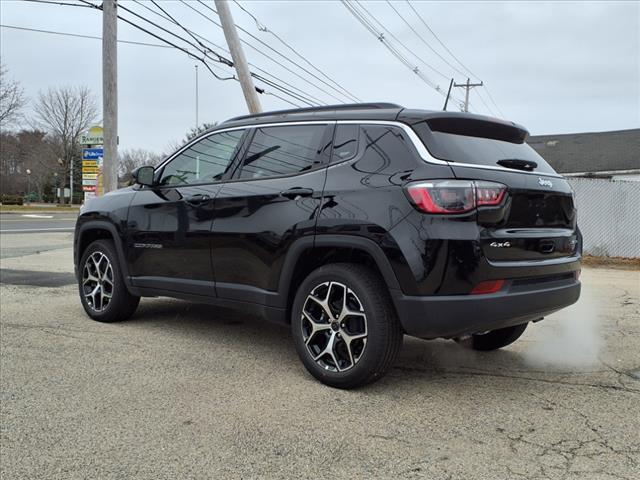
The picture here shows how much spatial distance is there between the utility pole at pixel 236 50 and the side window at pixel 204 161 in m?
7.54

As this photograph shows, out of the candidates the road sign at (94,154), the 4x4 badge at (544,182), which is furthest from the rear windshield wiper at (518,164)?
the road sign at (94,154)

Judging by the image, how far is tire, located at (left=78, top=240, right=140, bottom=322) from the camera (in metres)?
5.46

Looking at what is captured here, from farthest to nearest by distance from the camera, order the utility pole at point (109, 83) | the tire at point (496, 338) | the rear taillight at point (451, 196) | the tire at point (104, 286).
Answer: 1. the utility pole at point (109, 83)
2. the tire at point (104, 286)
3. the tire at point (496, 338)
4. the rear taillight at point (451, 196)

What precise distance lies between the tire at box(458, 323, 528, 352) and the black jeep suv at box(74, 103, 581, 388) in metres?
0.02

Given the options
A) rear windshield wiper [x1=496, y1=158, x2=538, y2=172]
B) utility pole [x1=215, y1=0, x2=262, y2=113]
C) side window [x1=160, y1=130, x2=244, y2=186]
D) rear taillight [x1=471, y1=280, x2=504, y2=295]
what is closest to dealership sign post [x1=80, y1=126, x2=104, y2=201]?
utility pole [x1=215, y1=0, x2=262, y2=113]

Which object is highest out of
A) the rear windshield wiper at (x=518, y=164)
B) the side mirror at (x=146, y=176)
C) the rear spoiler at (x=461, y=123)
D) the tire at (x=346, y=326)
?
the rear spoiler at (x=461, y=123)

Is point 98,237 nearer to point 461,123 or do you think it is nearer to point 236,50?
point 461,123

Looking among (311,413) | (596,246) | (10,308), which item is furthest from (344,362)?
(596,246)

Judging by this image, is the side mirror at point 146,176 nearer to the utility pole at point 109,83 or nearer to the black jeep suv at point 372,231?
the black jeep suv at point 372,231

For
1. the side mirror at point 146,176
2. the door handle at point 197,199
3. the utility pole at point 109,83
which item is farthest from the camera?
the utility pole at point 109,83

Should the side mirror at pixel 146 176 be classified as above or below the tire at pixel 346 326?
above

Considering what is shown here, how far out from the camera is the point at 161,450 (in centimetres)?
287

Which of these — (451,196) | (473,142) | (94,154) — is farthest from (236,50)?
(451,196)

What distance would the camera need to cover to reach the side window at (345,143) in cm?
379
